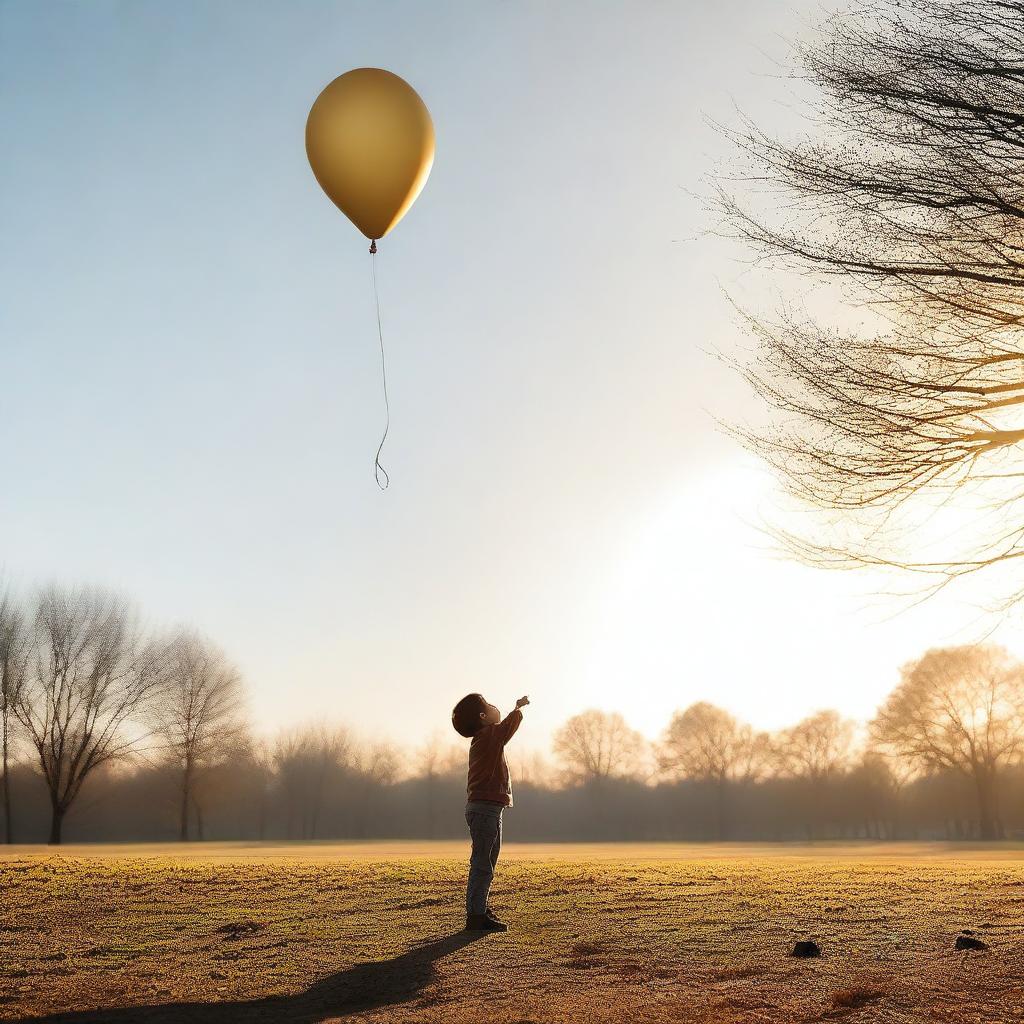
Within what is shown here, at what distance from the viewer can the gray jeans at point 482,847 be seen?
700cm

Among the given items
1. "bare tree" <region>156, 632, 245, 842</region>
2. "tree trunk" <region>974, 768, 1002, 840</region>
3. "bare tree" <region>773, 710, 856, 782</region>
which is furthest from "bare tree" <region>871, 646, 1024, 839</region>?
"bare tree" <region>156, 632, 245, 842</region>

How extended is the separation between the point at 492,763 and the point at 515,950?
1436mm

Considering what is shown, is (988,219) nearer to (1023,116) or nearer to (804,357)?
(1023,116)

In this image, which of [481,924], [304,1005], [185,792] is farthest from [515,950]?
[185,792]

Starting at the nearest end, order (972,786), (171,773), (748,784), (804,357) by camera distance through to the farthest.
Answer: (804,357)
(171,773)
(972,786)
(748,784)

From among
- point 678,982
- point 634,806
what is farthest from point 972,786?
point 678,982

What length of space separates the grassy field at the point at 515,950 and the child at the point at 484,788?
30 centimetres

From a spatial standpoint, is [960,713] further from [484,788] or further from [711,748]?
[484,788]

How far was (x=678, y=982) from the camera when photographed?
525cm

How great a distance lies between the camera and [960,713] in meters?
47.3

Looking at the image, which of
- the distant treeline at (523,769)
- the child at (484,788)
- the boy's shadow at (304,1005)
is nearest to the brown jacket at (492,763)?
the child at (484,788)

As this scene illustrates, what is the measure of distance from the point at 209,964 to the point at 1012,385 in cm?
880

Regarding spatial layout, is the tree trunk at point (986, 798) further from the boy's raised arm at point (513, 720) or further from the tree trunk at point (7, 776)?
the tree trunk at point (7, 776)

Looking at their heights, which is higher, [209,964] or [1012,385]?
[1012,385]
